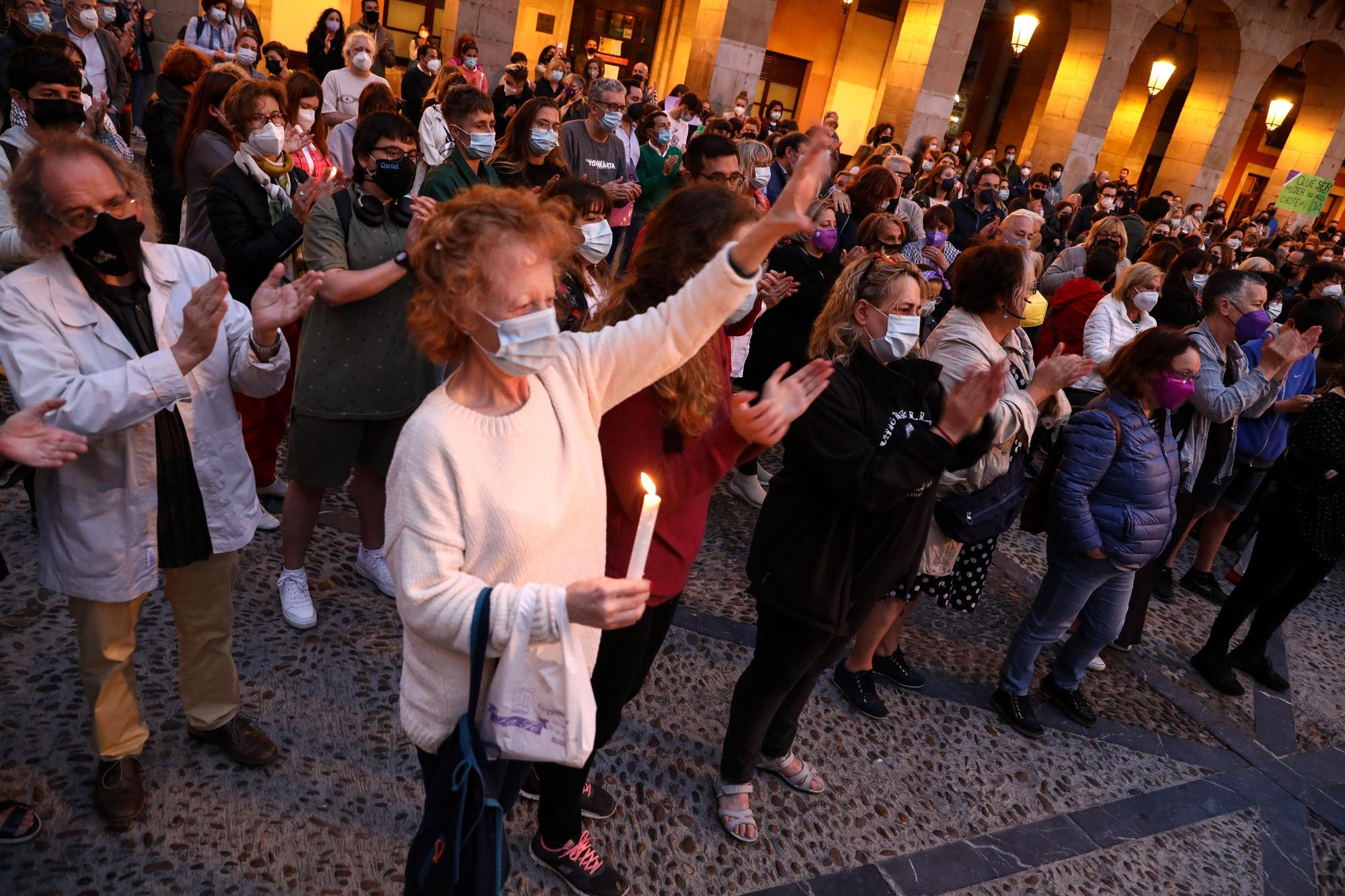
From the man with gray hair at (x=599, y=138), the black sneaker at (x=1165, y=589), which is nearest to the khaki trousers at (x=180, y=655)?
the man with gray hair at (x=599, y=138)

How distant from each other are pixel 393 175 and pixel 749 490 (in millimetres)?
3136

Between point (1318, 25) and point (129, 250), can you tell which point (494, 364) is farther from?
point (1318, 25)

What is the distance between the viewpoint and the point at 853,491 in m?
2.53

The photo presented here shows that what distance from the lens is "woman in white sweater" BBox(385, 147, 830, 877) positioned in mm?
1589

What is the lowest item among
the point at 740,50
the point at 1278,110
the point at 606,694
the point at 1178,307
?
the point at 606,694

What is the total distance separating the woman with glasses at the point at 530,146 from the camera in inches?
197

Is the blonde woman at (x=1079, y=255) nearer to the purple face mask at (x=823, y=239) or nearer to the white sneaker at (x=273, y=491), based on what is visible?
the purple face mask at (x=823, y=239)

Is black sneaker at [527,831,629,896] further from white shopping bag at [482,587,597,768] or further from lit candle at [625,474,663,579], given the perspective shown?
lit candle at [625,474,663,579]

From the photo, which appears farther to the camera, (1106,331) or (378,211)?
(1106,331)

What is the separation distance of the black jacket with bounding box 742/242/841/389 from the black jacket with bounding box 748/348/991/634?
2273mm

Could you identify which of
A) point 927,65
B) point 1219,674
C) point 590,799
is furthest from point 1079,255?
point 927,65

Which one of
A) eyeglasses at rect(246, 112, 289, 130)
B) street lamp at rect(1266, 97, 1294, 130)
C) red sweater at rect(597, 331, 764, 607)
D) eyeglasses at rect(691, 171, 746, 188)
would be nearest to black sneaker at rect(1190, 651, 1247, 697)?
eyeglasses at rect(691, 171, 746, 188)

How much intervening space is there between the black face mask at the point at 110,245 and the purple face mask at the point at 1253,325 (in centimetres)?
616

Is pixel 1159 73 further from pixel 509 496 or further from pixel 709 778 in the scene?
pixel 509 496
